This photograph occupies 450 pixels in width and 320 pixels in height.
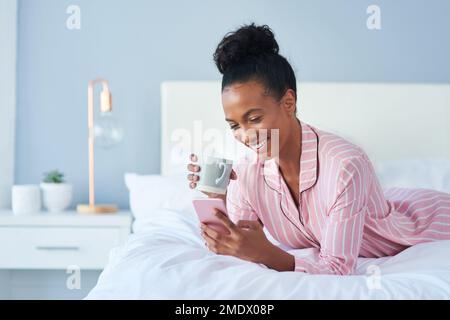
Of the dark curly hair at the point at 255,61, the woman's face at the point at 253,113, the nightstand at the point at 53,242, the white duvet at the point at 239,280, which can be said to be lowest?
the nightstand at the point at 53,242

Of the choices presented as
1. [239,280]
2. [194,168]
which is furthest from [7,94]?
[239,280]

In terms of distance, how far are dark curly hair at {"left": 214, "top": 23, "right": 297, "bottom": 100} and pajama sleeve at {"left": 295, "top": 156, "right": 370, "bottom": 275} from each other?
0.24m

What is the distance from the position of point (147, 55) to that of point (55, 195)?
77cm

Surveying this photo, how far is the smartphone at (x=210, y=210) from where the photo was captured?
116 centimetres

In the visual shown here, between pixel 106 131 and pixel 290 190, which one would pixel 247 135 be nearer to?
pixel 290 190

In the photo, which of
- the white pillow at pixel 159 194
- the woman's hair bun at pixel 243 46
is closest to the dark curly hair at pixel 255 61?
the woman's hair bun at pixel 243 46

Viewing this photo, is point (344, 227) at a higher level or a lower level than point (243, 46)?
lower

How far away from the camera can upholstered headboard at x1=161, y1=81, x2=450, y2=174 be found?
2.58 m

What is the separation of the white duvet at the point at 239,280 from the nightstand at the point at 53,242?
1095 mm

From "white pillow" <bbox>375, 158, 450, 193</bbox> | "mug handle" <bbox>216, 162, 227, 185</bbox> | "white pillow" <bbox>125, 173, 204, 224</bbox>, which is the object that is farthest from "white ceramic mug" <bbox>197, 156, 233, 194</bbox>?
"white pillow" <bbox>375, 158, 450, 193</bbox>

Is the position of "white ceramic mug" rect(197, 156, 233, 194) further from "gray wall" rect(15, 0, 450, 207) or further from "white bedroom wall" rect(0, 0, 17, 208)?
"white bedroom wall" rect(0, 0, 17, 208)

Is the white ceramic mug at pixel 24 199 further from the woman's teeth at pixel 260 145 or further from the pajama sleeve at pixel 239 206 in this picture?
the woman's teeth at pixel 260 145

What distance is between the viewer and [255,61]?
1291 mm

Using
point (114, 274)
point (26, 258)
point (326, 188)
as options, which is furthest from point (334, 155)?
point (26, 258)
